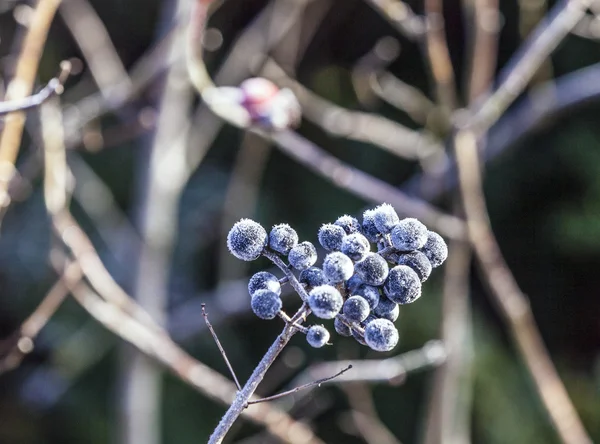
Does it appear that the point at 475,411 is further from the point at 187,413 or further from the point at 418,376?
the point at 187,413

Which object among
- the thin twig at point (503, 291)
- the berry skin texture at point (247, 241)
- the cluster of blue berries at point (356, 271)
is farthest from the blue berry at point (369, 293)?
the thin twig at point (503, 291)

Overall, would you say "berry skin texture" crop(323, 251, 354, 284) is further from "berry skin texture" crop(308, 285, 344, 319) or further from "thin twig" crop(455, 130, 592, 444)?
"thin twig" crop(455, 130, 592, 444)

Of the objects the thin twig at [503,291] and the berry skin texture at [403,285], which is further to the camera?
the thin twig at [503,291]

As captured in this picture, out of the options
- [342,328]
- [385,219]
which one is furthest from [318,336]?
[385,219]

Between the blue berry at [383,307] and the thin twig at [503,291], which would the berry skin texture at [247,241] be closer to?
the blue berry at [383,307]

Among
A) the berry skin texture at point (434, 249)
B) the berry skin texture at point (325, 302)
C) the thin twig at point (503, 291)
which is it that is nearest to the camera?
the berry skin texture at point (325, 302)

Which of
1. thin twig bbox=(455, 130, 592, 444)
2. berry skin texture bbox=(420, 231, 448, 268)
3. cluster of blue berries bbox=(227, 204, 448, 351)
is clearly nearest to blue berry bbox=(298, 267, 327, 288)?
cluster of blue berries bbox=(227, 204, 448, 351)

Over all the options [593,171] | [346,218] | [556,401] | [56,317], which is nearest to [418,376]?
[556,401]

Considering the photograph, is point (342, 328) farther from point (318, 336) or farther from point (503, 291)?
point (503, 291)
